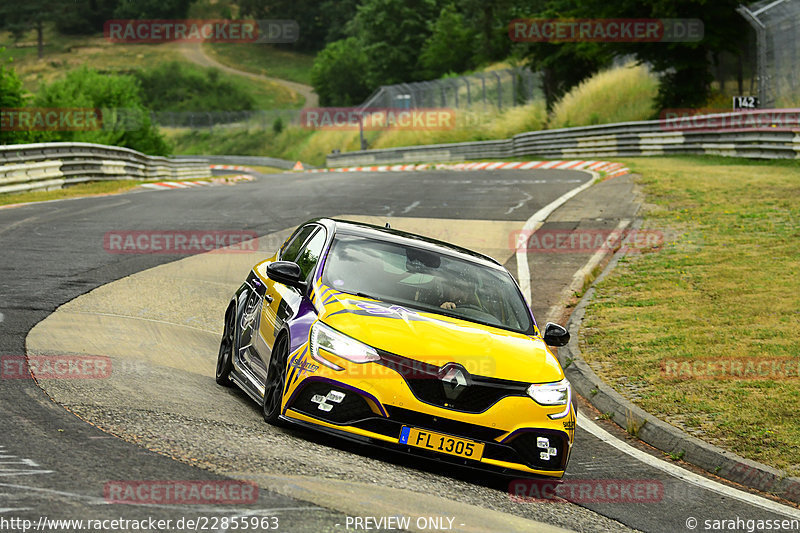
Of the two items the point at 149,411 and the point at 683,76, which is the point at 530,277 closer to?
the point at 149,411

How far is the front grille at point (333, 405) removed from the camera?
21.3ft

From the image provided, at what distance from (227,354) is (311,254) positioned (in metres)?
1.25

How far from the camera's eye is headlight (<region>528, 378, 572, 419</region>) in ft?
22.3

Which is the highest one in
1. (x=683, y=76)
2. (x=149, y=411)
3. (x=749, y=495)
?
(x=683, y=76)

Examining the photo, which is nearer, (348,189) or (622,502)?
(622,502)

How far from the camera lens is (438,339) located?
6844mm

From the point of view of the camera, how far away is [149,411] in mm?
6754

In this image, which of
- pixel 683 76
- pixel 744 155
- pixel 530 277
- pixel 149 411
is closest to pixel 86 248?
pixel 530 277

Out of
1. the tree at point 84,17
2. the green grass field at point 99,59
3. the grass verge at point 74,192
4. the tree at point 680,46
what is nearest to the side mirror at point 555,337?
the grass verge at point 74,192

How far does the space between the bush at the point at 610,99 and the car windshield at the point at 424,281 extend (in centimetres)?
3525

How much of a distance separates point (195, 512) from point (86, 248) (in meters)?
11.5

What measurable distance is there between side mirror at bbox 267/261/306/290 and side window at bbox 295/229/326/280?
16 centimetres

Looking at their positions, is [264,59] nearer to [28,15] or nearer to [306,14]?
[306,14]

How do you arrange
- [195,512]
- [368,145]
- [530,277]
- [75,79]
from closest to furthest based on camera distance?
[195,512] → [530,277] → [75,79] → [368,145]
